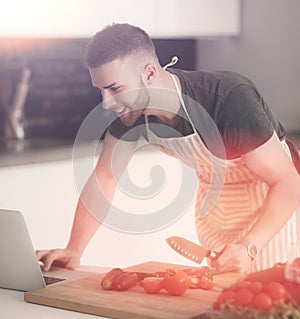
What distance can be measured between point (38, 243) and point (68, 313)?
1136mm

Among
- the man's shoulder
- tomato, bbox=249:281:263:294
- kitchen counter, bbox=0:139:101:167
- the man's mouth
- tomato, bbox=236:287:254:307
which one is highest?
the man's shoulder

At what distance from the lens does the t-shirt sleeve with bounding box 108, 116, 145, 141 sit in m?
1.97

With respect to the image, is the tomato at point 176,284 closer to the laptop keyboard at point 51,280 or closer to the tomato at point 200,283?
the tomato at point 200,283

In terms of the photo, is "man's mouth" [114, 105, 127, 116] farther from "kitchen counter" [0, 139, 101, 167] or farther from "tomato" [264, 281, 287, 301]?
"tomato" [264, 281, 287, 301]

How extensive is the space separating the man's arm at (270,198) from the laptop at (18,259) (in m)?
0.28

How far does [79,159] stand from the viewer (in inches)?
105

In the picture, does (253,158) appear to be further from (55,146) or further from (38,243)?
(55,146)

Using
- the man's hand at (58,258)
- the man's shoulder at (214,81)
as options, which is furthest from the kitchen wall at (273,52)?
the man's hand at (58,258)

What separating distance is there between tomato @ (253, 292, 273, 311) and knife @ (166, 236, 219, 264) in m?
0.35

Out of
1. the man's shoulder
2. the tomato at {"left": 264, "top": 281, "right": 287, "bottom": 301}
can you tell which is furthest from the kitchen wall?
the tomato at {"left": 264, "top": 281, "right": 287, "bottom": 301}

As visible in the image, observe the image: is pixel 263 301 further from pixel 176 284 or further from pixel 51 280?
pixel 51 280

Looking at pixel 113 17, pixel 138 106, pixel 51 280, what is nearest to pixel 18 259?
pixel 51 280

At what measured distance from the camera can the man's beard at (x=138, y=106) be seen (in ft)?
6.76

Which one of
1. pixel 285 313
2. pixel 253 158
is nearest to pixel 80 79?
pixel 253 158
